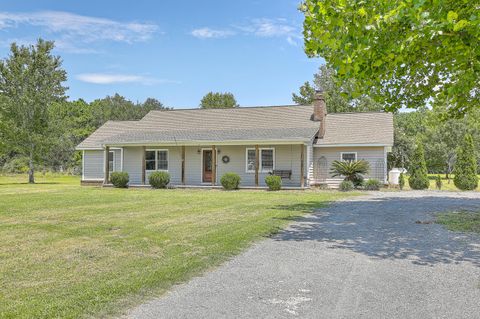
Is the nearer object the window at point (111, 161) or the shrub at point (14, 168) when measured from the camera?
the window at point (111, 161)

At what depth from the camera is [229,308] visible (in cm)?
406

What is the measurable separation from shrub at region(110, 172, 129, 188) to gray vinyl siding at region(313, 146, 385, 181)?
1124cm

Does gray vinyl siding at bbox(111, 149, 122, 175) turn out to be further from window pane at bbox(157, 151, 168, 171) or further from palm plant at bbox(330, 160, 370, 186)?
palm plant at bbox(330, 160, 370, 186)

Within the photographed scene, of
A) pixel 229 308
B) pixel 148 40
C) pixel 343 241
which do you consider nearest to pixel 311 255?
pixel 343 241

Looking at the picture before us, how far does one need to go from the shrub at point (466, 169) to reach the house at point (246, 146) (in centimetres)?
370

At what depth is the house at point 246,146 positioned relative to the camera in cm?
2336

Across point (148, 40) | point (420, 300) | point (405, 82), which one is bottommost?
point (420, 300)

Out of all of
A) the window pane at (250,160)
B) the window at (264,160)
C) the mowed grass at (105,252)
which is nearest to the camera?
the mowed grass at (105,252)

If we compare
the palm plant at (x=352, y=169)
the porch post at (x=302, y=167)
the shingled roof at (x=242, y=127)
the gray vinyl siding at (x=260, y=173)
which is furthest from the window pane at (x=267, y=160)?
the palm plant at (x=352, y=169)

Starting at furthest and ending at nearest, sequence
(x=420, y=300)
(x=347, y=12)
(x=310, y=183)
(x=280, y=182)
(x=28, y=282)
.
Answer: (x=310, y=183), (x=280, y=182), (x=347, y=12), (x=28, y=282), (x=420, y=300)

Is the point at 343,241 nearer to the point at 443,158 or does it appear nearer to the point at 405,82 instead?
the point at 405,82

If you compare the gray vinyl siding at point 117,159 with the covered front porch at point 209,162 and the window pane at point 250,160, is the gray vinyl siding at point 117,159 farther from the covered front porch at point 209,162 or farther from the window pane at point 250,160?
the window pane at point 250,160

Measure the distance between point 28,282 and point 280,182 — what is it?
17.6 meters

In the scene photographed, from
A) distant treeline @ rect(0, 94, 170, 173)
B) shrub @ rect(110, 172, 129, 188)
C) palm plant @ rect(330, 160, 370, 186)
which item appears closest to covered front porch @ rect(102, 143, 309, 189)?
shrub @ rect(110, 172, 129, 188)
